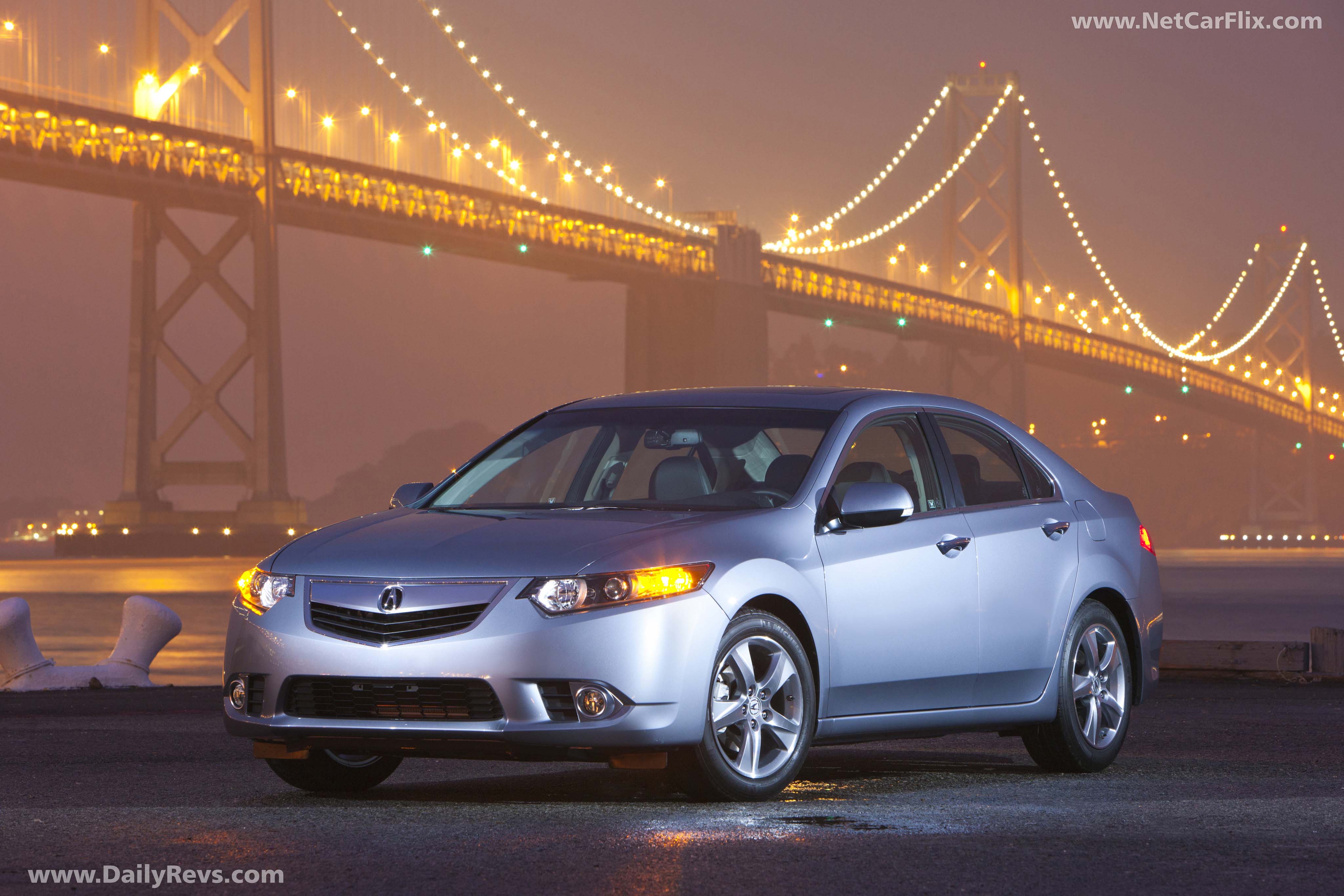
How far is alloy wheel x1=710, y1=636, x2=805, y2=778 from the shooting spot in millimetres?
6426

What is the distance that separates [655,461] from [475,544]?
4.18 feet

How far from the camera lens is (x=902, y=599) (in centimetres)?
711

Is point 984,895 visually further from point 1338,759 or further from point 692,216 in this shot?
point 692,216

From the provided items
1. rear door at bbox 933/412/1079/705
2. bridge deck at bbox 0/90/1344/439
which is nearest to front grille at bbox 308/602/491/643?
rear door at bbox 933/412/1079/705

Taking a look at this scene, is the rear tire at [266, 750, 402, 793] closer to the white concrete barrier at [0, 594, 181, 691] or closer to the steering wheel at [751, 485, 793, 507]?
the steering wheel at [751, 485, 793, 507]

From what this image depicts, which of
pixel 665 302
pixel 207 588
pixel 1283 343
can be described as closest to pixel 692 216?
pixel 665 302

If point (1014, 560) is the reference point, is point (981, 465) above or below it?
above

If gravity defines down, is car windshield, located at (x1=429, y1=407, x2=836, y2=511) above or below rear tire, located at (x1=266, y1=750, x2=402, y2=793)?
above

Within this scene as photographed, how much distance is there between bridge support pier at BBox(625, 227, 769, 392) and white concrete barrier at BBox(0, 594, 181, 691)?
6502 cm

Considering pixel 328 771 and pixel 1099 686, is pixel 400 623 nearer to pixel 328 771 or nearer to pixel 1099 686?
pixel 328 771

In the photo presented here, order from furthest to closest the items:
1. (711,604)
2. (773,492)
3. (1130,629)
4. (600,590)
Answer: (1130,629) → (773,492) → (711,604) → (600,590)

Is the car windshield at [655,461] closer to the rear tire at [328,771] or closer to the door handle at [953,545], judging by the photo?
the door handle at [953,545]

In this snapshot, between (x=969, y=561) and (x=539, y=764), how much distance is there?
7.07 ft

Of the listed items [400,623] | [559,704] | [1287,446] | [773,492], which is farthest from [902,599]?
[1287,446]
